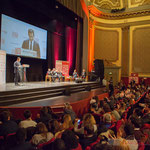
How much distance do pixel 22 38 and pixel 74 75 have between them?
3.84m

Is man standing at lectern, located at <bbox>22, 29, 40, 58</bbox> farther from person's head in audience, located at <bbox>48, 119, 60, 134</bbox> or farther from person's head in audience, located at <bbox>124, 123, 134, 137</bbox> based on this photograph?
person's head in audience, located at <bbox>124, 123, 134, 137</bbox>

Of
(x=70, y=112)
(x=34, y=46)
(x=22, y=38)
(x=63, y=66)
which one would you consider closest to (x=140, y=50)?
(x=63, y=66)

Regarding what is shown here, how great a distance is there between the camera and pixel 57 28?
428 inches

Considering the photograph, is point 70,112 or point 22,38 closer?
point 70,112

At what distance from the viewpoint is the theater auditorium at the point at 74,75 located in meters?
1.98

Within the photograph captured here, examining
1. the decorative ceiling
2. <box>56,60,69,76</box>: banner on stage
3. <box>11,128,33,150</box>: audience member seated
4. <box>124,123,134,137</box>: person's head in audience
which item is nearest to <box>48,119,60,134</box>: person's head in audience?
<box>11,128,33,150</box>: audience member seated

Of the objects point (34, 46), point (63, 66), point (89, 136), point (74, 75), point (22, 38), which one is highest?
point (22, 38)

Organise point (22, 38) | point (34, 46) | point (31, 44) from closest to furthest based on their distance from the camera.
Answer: point (22, 38) → point (31, 44) → point (34, 46)

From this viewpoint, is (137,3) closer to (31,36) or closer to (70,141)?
(31,36)

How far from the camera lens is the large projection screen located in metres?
7.13

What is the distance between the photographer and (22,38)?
792 centimetres

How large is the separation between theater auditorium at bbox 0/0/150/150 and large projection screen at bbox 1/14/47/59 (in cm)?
5

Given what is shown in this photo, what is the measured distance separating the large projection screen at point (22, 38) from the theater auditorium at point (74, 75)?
5 centimetres

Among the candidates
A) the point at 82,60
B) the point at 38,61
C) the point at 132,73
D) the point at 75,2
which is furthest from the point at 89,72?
the point at 75,2
